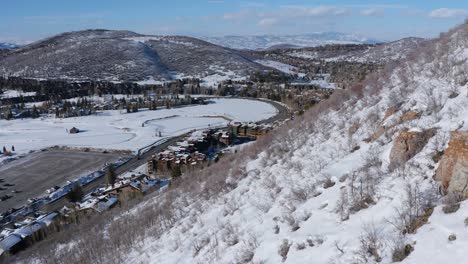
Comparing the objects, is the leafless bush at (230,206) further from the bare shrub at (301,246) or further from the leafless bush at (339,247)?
the leafless bush at (339,247)

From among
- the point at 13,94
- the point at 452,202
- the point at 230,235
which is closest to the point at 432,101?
the point at 452,202

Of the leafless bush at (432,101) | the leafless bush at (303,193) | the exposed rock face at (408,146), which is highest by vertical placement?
the leafless bush at (432,101)

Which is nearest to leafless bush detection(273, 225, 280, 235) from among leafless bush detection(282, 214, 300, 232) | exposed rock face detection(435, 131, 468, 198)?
leafless bush detection(282, 214, 300, 232)

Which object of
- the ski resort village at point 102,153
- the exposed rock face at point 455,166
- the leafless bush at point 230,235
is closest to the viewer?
the exposed rock face at point 455,166

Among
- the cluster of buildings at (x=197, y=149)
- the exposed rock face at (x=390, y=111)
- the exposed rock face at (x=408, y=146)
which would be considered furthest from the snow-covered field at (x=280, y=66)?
the exposed rock face at (x=408, y=146)

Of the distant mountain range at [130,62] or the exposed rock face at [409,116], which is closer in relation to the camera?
the exposed rock face at [409,116]

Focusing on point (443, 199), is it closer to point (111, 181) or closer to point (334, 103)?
point (334, 103)

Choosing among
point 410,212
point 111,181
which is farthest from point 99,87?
point 410,212

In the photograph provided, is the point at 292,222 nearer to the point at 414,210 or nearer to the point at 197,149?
the point at 414,210
